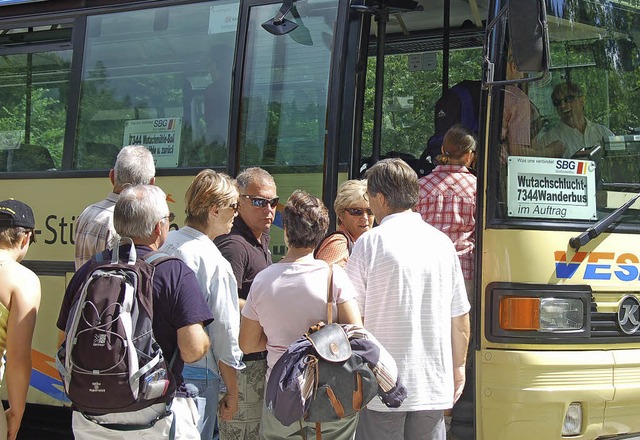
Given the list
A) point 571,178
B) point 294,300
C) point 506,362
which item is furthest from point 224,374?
point 571,178

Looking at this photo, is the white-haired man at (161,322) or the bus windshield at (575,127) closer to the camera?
the white-haired man at (161,322)

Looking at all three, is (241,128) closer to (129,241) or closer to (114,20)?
(114,20)

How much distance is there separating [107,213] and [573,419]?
2.75 metres

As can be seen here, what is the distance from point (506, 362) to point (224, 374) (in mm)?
1506

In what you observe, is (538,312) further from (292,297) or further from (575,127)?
(292,297)

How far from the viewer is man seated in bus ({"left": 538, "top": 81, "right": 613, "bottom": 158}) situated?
4750 mm

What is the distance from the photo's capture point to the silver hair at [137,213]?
11.8 ft

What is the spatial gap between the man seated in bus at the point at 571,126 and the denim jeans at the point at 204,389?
7.05 feet

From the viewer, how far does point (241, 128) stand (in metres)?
5.72

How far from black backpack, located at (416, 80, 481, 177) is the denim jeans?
287 centimetres

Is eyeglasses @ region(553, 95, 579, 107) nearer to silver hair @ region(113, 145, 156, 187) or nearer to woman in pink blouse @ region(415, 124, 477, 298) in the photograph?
woman in pink blouse @ region(415, 124, 477, 298)

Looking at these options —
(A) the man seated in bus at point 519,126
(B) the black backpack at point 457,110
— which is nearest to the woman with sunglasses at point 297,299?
(A) the man seated in bus at point 519,126

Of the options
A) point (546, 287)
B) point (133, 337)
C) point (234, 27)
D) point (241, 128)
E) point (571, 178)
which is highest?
point (234, 27)

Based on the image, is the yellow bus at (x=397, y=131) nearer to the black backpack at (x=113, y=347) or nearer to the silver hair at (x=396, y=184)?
the silver hair at (x=396, y=184)
